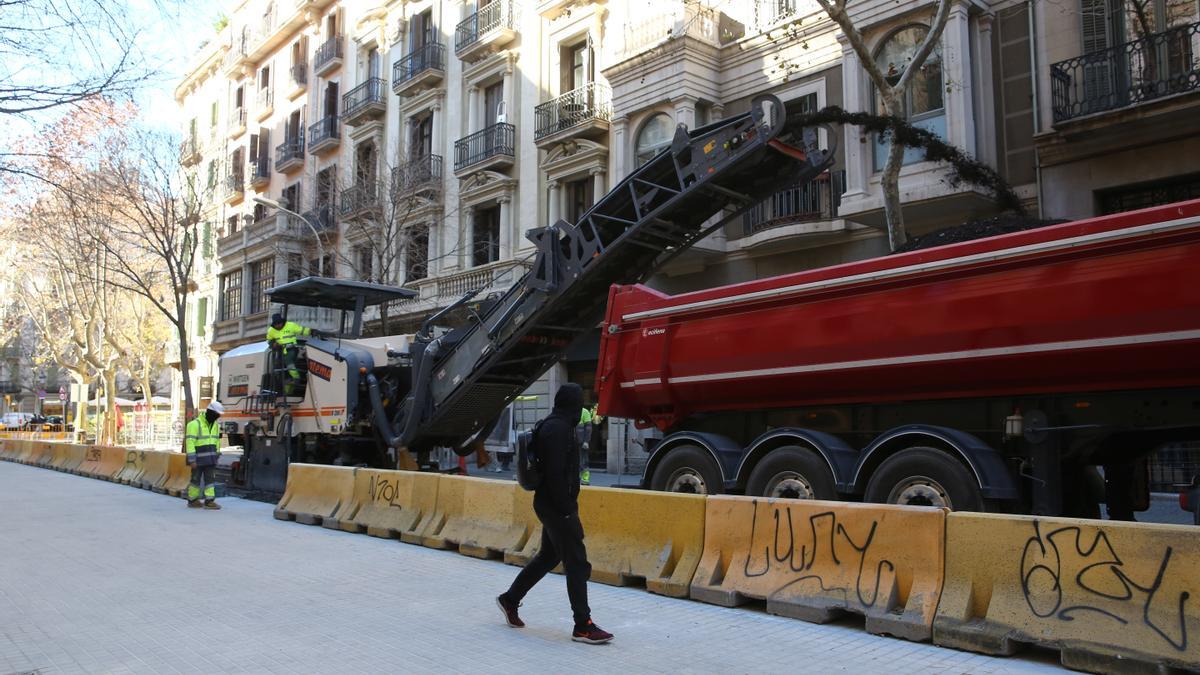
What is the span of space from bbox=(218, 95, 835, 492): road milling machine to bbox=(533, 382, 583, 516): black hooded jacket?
4989mm

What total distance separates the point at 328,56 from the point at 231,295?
1242 cm

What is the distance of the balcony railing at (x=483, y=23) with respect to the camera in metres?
27.6

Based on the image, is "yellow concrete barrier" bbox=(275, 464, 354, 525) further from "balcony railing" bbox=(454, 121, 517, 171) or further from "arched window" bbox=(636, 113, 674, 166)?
"balcony railing" bbox=(454, 121, 517, 171)

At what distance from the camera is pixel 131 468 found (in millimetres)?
20078

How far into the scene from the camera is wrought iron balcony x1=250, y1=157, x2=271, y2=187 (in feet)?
136

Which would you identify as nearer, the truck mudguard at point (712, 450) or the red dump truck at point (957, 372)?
the red dump truck at point (957, 372)

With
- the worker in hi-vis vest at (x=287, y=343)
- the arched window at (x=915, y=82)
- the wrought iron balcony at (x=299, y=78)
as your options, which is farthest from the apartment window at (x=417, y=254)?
the arched window at (x=915, y=82)

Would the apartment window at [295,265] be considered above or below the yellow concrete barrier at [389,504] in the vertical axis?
above

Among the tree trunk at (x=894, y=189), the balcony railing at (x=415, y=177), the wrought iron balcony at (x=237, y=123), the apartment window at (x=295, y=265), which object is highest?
the wrought iron balcony at (x=237, y=123)

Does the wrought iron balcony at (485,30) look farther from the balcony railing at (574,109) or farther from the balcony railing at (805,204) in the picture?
the balcony railing at (805,204)

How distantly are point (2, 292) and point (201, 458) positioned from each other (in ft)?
126

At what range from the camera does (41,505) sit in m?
15.4

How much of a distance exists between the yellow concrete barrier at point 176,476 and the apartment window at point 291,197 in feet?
73.2

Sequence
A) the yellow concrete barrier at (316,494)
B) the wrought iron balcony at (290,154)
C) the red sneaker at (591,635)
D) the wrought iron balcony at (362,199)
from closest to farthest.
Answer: the red sneaker at (591,635)
the yellow concrete barrier at (316,494)
the wrought iron balcony at (362,199)
the wrought iron balcony at (290,154)
